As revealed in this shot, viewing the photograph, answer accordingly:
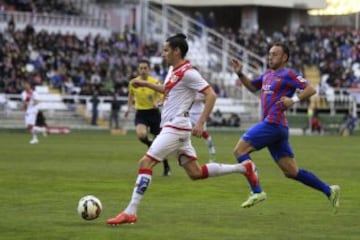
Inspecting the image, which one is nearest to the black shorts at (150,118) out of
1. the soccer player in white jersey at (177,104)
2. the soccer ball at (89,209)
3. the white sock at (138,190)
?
the soccer player in white jersey at (177,104)

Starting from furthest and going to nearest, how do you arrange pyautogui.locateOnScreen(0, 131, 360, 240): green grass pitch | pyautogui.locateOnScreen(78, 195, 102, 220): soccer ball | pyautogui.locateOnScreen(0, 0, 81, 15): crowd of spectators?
pyautogui.locateOnScreen(0, 0, 81, 15): crowd of spectators → pyautogui.locateOnScreen(78, 195, 102, 220): soccer ball → pyautogui.locateOnScreen(0, 131, 360, 240): green grass pitch

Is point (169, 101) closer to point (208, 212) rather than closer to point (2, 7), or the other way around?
point (208, 212)

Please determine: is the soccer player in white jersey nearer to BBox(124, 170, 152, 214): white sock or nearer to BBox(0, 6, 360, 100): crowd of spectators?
BBox(124, 170, 152, 214): white sock

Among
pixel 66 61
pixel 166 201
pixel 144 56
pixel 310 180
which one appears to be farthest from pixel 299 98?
pixel 144 56

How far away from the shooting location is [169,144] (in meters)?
14.8

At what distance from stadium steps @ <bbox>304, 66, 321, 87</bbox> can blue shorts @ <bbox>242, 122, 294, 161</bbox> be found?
49919mm

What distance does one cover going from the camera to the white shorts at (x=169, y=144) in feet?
48.5

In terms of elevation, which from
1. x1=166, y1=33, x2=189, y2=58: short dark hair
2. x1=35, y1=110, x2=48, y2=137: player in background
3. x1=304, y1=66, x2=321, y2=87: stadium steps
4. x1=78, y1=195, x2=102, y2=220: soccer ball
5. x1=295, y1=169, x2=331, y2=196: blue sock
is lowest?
x1=35, y1=110, x2=48, y2=137: player in background

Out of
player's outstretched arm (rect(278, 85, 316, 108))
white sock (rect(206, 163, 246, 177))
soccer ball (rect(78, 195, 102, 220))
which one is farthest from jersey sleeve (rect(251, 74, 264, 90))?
soccer ball (rect(78, 195, 102, 220))

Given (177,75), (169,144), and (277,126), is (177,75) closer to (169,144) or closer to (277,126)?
(169,144)

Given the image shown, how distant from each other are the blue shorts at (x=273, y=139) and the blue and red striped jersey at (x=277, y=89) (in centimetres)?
10

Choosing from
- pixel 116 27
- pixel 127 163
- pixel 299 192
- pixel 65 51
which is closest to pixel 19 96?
pixel 65 51

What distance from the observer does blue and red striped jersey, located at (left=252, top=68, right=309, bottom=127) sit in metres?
16.3

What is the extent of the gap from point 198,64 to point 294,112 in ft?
19.5
